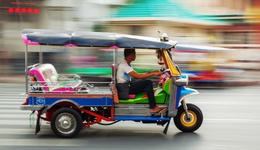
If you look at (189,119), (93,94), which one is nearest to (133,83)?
(93,94)

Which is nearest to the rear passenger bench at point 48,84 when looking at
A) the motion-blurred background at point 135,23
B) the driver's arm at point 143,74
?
the driver's arm at point 143,74

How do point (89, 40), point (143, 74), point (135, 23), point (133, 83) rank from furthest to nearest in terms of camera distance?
point (135, 23) < point (133, 83) < point (143, 74) < point (89, 40)

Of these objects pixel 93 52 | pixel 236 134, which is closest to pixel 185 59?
pixel 93 52

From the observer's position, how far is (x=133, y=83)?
24.8 ft

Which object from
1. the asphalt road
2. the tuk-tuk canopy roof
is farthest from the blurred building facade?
the tuk-tuk canopy roof

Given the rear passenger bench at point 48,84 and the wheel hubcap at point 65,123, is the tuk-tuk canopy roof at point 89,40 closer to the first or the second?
the rear passenger bench at point 48,84

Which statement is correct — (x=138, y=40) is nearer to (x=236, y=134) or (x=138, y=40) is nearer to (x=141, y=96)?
(x=141, y=96)

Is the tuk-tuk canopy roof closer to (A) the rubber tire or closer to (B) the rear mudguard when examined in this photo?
(B) the rear mudguard

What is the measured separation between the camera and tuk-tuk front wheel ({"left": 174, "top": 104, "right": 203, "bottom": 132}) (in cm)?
776

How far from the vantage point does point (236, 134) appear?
7914 millimetres

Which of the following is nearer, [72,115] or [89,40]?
[89,40]

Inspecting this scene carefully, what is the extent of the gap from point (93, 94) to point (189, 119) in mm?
1907

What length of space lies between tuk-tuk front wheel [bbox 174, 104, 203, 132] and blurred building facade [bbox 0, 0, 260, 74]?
43.1 ft

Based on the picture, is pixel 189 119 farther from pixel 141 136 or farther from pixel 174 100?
pixel 141 136
